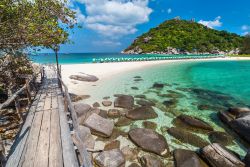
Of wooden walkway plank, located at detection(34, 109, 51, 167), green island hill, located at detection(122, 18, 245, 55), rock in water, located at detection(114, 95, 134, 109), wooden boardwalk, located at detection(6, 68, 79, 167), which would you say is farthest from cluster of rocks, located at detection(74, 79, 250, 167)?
green island hill, located at detection(122, 18, 245, 55)

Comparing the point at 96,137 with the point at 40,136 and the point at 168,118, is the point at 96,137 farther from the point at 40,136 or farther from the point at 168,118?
the point at 168,118

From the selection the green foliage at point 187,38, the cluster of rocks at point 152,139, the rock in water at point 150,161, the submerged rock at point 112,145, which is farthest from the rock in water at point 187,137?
the green foliage at point 187,38

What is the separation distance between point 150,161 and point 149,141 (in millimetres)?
1285

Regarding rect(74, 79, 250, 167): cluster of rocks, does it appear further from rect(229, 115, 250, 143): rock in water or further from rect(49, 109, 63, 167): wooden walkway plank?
rect(49, 109, 63, 167): wooden walkway plank

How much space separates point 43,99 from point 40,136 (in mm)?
4955

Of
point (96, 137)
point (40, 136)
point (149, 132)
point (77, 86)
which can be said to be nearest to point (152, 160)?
point (149, 132)

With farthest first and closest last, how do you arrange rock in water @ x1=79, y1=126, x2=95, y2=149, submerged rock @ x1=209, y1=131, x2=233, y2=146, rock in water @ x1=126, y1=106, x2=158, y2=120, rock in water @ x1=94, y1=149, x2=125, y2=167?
rock in water @ x1=126, y1=106, x2=158, y2=120, submerged rock @ x1=209, y1=131, x2=233, y2=146, rock in water @ x1=79, y1=126, x2=95, y2=149, rock in water @ x1=94, y1=149, x2=125, y2=167

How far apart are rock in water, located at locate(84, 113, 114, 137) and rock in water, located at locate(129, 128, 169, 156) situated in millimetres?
1208

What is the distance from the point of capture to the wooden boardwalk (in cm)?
476

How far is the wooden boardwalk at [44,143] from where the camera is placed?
4758 mm

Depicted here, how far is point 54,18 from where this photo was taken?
9.77 meters

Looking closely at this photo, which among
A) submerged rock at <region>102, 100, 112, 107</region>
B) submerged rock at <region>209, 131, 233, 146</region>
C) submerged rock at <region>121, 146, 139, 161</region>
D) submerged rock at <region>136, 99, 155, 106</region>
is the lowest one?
submerged rock at <region>121, 146, 139, 161</region>

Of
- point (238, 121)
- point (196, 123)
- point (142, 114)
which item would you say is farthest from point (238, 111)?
point (142, 114)

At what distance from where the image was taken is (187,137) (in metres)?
8.63
